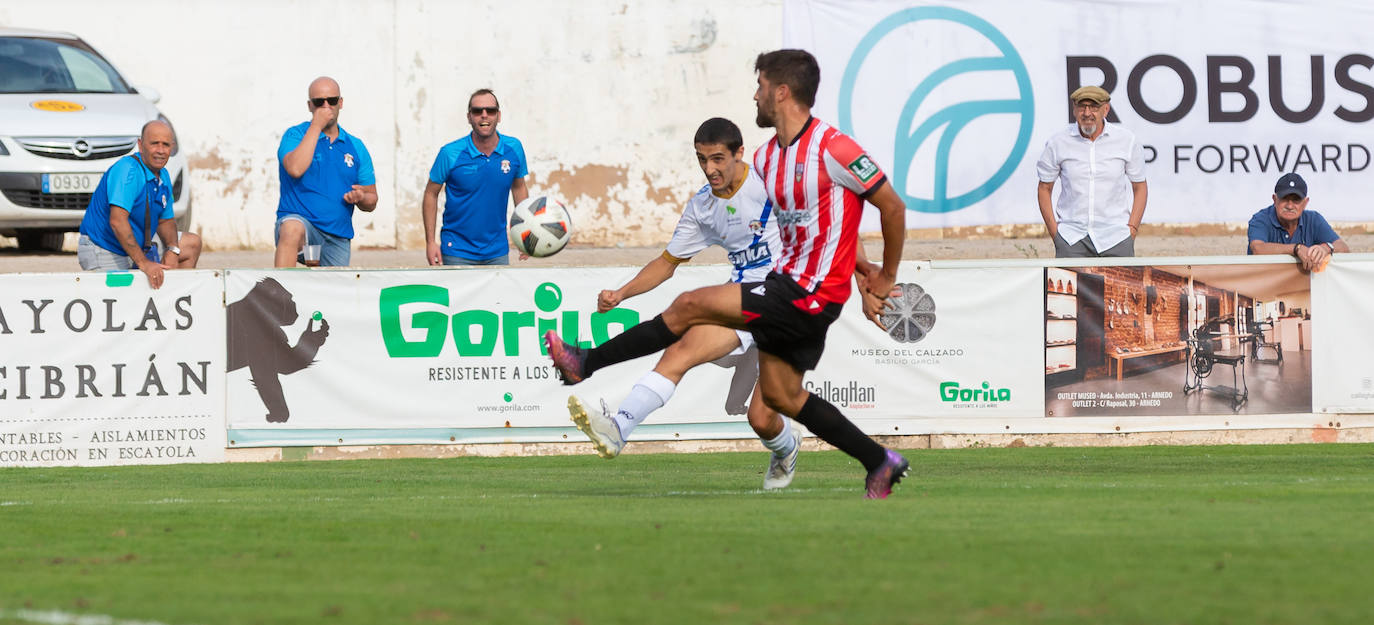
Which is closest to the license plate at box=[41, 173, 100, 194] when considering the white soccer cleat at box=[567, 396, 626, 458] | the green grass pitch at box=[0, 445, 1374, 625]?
the green grass pitch at box=[0, 445, 1374, 625]

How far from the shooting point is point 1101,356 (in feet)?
41.5

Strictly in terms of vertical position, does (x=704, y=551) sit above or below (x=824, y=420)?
below

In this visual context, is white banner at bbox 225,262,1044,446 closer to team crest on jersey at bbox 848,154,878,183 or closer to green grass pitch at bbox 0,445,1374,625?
green grass pitch at bbox 0,445,1374,625

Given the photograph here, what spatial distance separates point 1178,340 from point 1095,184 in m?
1.30

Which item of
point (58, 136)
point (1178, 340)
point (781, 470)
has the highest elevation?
point (58, 136)

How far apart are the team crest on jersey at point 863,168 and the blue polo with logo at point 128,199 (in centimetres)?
654

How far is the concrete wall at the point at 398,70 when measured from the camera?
2002 centimetres

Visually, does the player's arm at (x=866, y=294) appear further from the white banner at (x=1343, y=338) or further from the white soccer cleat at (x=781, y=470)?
the white banner at (x=1343, y=338)

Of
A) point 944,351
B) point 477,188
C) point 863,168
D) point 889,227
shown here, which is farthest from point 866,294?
point 477,188

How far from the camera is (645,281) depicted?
9.09m

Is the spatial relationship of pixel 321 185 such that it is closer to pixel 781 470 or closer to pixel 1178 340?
pixel 781 470

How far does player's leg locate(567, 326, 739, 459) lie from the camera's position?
826 centimetres

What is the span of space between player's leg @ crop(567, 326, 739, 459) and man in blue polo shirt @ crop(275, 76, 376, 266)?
4.66 m

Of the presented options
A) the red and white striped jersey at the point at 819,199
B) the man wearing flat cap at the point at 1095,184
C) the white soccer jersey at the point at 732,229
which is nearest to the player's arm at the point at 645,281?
the white soccer jersey at the point at 732,229
